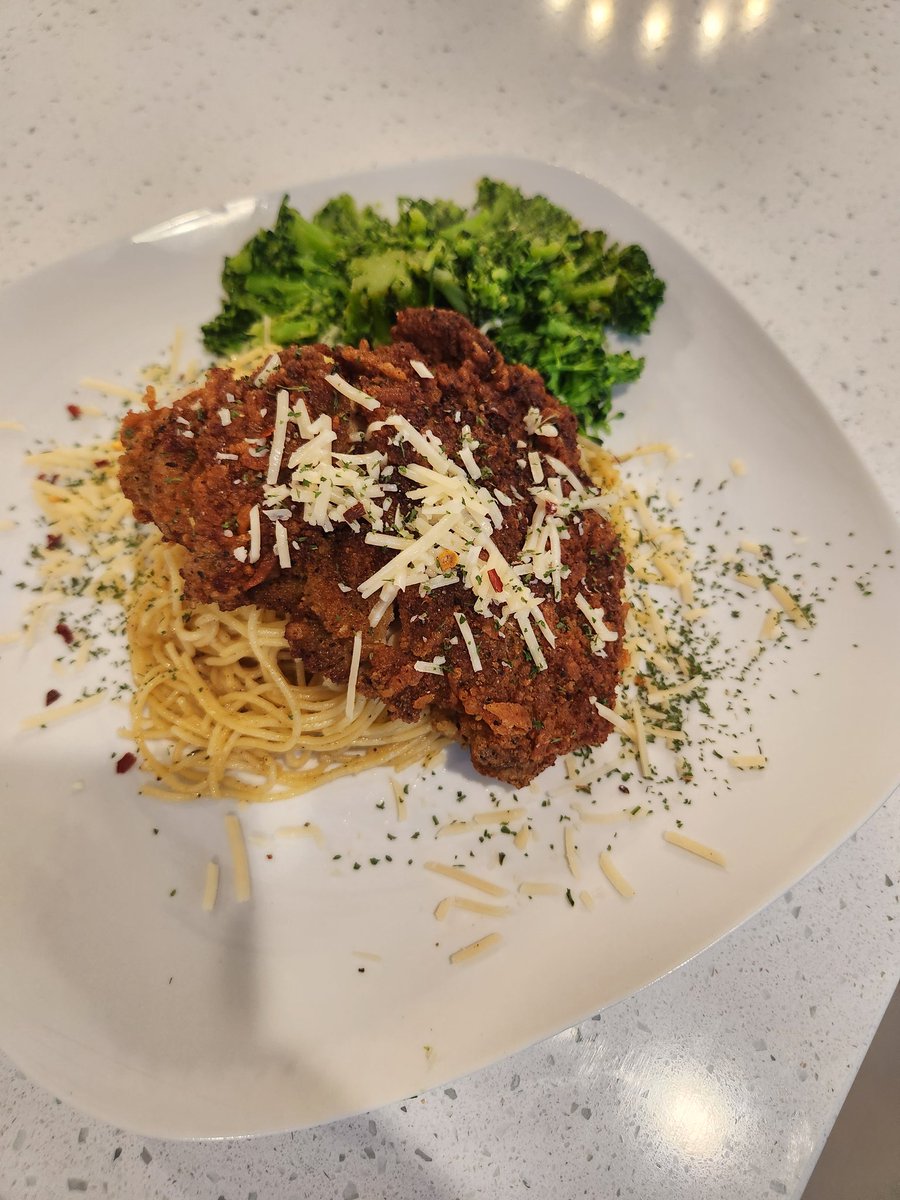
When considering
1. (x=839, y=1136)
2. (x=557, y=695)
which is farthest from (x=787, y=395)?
(x=839, y=1136)

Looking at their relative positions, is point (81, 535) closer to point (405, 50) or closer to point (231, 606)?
point (231, 606)

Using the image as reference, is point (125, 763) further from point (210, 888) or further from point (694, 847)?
point (694, 847)

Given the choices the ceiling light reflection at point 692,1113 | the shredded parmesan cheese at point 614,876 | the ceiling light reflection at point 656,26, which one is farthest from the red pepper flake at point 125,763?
the ceiling light reflection at point 656,26

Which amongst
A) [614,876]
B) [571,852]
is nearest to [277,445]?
[571,852]

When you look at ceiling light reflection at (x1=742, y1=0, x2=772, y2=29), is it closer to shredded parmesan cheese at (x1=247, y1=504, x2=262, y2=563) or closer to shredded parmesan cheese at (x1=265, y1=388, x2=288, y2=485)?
shredded parmesan cheese at (x1=265, y1=388, x2=288, y2=485)

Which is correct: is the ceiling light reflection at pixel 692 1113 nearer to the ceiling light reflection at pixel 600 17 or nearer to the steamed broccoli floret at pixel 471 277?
the steamed broccoli floret at pixel 471 277

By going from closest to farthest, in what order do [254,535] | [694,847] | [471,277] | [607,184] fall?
1. [254,535]
2. [694,847]
3. [471,277]
4. [607,184]

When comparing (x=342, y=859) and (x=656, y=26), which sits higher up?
(x=656, y=26)
